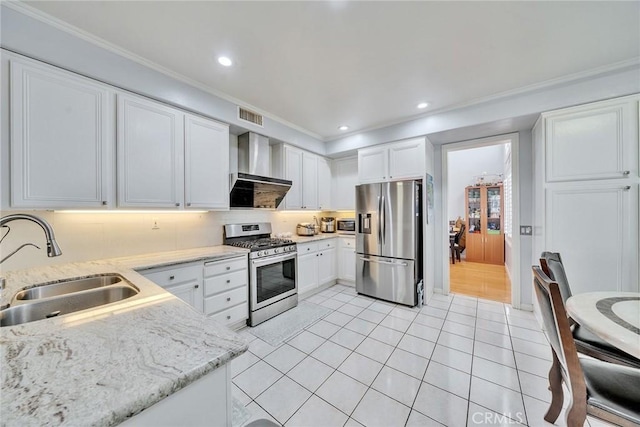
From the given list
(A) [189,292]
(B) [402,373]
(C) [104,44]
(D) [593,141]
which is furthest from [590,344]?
(C) [104,44]

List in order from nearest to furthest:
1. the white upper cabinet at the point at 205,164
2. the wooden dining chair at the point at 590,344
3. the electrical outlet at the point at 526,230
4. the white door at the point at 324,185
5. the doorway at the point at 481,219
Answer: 1. the wooden dining chair at the point at 590,344
2. the white upper cabinet at the point at 205,164
3. the electrical outlet at the point at 526,230
4. the white door at the point at 324,185
5. the doorway at the point at 481,219

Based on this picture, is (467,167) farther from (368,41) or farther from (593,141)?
(368,41)

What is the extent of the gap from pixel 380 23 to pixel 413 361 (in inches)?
109

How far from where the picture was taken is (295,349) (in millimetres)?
2246

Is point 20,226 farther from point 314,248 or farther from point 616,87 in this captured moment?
point 616,87

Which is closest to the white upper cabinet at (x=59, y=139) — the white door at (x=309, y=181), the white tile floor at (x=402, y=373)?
the white tile floor at (x=402, y=373)

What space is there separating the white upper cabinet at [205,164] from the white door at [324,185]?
1.81m

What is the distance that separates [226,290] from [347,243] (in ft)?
7.27

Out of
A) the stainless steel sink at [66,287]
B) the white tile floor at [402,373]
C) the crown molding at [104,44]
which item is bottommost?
the white tile floor at [402,373]

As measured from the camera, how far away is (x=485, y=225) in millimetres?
5898

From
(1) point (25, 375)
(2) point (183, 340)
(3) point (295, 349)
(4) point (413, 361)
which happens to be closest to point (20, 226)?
(1) point (25, 375)

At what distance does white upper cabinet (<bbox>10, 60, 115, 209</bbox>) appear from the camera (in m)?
1.58

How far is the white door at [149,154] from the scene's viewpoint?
2.01 metres

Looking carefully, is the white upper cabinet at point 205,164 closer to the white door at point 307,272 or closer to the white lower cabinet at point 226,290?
the white lower cabinet at point 226,290
